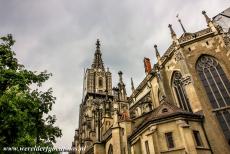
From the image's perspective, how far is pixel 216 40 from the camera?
18.0 m

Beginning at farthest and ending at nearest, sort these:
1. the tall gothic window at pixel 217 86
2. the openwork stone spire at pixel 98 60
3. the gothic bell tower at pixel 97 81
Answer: the openwork stone spire at pixel 98 60, the gothic bell tower at pixel 97 81, the tall gothic window at pixel 217 86

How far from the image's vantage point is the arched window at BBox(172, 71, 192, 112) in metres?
18.3

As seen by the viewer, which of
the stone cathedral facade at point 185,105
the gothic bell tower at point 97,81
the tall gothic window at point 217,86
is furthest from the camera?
the gothic bell tower at point 97,81

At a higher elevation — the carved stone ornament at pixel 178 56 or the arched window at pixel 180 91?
the carved stone ornament at pixel 178 56

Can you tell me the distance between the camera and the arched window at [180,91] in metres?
18.3

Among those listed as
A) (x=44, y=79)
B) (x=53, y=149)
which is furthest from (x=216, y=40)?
(x=53, y=149)

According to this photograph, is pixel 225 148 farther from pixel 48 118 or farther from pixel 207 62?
pixel 48 118

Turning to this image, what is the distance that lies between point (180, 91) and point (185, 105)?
1.44 m

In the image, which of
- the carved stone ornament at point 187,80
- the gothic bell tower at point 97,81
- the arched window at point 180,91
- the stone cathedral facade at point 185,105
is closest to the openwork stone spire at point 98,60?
the gothic bell tower at point 97,81

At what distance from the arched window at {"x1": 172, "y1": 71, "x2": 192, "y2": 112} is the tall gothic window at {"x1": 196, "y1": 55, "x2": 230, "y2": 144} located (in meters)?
2.00

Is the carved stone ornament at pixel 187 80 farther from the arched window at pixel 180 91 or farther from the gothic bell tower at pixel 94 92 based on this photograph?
the gothic bell tower at pixel 94 92

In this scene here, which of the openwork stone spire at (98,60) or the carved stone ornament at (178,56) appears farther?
the openwork stone spire at (98,60)

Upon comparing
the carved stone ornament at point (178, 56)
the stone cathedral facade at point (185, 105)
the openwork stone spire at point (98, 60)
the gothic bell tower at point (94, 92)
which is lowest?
the stone cathedral facade at point (185, 105)

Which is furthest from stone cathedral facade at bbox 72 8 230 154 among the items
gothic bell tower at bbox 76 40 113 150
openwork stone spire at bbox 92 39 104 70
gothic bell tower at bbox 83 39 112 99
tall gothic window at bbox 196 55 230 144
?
openwork stone spire at bbox 92 39 104 70
